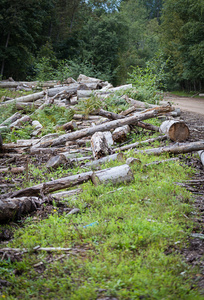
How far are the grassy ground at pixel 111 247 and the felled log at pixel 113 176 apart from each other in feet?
0.38

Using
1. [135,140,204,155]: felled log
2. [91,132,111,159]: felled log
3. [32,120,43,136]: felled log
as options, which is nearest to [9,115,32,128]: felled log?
[32,120,43,136]: felled log

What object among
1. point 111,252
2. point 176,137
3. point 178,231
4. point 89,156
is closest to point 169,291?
point 111,252

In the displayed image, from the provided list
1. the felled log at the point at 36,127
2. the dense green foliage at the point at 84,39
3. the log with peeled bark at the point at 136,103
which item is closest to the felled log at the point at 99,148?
the felled log at the point at 36,127

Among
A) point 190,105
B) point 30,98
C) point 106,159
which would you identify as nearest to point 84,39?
point 190,105

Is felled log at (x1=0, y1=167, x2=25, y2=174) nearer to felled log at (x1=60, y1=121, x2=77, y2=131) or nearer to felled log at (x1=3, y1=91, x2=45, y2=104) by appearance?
felled log at (x1=60, y1=121, x2=77, y2=131)

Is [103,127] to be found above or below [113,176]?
above

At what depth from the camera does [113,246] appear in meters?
3.70

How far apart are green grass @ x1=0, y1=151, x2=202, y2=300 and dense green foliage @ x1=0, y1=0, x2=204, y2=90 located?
1745 centimetres

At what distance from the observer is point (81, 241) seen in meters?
3.87

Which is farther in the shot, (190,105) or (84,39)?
(84,39)

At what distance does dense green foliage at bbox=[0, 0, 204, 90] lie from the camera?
83.8ft

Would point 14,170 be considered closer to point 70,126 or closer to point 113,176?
point 113,176

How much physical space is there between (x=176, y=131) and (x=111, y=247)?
549 cm

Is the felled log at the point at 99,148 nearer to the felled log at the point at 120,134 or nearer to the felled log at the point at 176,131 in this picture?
the felled log at the point at 120,134
